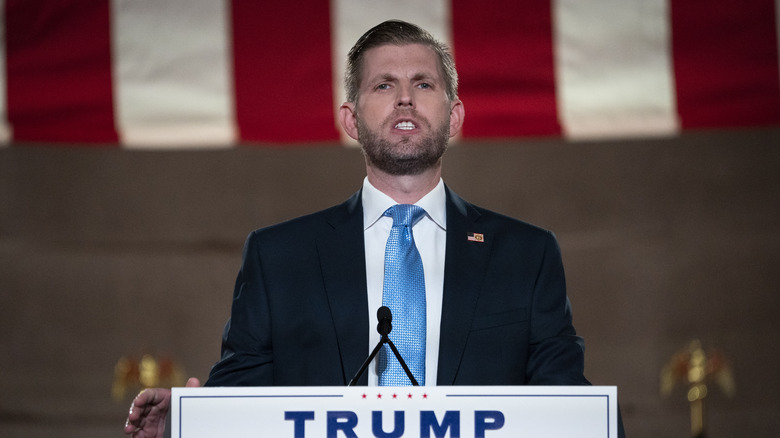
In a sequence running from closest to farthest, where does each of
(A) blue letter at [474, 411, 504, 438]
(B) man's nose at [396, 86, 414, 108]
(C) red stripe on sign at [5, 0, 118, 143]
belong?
(A) blue letter at [474, 411, 504, 438]
(B) man's nose at [396, 86, 414, 108]
(C) red stripe on sign at [5, 0, 118, 143]

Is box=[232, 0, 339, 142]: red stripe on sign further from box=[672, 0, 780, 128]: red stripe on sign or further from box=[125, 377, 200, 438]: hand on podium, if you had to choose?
box=[125, 377, 200, 438]: hand on podium

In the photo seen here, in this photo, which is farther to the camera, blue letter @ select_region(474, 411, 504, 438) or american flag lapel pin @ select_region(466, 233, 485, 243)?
american flag lapel pin @ select_region(466, 233, 485, 243)

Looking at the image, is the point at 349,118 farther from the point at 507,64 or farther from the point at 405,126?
the point at 507,64

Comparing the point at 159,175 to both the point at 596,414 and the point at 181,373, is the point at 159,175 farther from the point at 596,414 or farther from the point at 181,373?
the point at 596,414

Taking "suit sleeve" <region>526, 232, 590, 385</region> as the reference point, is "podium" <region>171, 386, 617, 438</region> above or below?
below

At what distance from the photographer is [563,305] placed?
6.20 feet

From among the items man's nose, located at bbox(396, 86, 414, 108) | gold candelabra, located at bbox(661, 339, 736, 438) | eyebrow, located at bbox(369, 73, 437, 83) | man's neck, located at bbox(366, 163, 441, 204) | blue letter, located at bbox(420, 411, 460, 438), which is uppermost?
eyebrow, located at bbox(369, 73, 437, 83)

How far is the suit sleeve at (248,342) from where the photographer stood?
5.91 feet

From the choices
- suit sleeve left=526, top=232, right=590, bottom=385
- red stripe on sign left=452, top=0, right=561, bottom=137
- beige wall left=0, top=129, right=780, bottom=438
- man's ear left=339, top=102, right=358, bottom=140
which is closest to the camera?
suit sleeve left=526, top=232, right=590, bottom=385

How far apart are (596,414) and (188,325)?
12.8 feet

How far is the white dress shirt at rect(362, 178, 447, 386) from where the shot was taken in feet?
6.00

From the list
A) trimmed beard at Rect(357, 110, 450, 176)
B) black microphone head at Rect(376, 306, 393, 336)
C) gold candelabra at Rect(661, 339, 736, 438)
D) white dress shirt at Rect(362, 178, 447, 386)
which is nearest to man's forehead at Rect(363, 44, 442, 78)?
trimmed beard at Rect(357, 110, 450, 176)

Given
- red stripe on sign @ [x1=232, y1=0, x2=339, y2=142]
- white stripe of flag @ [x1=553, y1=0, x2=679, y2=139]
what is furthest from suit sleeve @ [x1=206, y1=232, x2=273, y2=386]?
white stripe of flag @ [x1=553, y1=0, x2=679, y2=139]

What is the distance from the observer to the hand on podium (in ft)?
5.24
